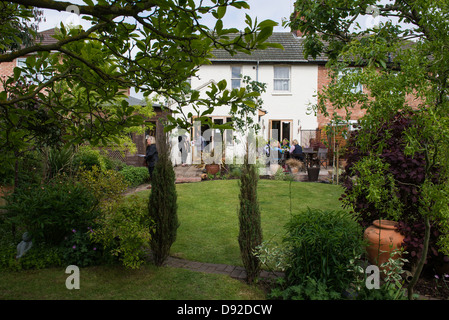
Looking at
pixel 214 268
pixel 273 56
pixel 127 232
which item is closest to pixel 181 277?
pixel 214 268

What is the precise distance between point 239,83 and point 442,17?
1701 centimetres

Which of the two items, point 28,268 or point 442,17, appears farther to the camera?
point 28,268

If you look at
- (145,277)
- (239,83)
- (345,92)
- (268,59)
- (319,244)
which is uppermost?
(268,59)

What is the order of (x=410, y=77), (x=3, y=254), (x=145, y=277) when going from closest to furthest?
(x=410, y=77)
(x=145, y=277)
(x=3, y=254)

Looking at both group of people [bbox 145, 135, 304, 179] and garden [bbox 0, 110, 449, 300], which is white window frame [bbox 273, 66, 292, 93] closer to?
group of people [bbox 145, 135, 304, 179]

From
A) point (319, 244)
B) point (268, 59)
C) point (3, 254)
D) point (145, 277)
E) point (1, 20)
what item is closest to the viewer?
point (1, 20)

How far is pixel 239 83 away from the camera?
1972 centimetres

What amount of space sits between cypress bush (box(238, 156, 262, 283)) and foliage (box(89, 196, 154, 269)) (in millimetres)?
1415

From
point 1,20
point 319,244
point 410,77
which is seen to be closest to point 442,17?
point 410,77

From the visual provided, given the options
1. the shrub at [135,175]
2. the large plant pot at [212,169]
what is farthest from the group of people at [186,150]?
the large plant pot at [212,169]

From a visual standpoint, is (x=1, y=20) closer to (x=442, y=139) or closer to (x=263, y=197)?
(x=442, y=139)

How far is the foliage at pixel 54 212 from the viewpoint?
4984 mm

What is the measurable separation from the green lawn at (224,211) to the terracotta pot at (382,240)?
1.44 meters
